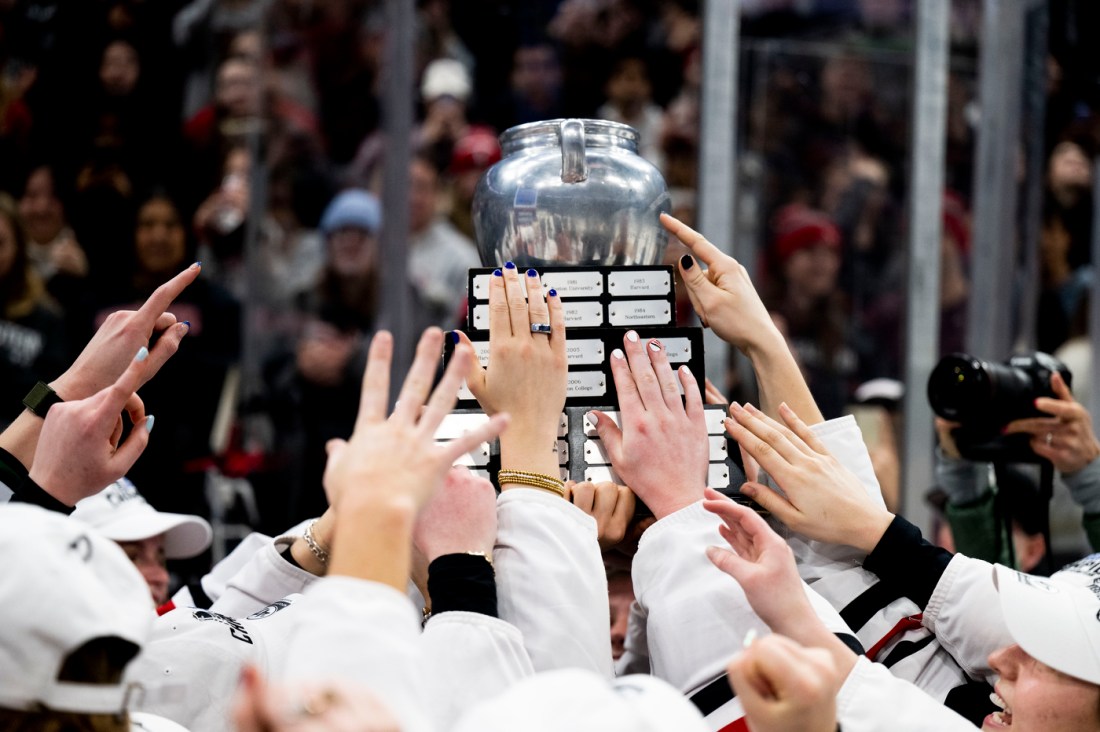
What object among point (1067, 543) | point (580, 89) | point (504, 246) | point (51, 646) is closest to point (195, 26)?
point (580, 89)

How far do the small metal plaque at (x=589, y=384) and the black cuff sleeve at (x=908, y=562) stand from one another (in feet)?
1.68

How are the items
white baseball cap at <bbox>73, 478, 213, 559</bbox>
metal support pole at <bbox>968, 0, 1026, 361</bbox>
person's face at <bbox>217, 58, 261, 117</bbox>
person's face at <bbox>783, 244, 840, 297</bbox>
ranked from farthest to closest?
1. person's face at <bbox>783, 244, 840, 297</bbox>
2. person's face at <bbox>217, 58, 261, 117</bbox>
3. metal support pole at <bbox>968, 0, 1026, 361</bbox>
4. white baseball cap at <bbox>73, 478, 213, 559</bbox>

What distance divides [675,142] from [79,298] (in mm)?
2452

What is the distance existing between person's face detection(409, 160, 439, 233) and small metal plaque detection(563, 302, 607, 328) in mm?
3070

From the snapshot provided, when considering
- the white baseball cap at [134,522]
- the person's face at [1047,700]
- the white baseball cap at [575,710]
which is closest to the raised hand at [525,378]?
the white baseball cap at [575,710]

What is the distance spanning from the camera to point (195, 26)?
5.08 m

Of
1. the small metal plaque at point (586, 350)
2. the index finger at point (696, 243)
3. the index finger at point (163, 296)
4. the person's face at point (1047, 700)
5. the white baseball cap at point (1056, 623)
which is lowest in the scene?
the person's face at point (1047, 700)

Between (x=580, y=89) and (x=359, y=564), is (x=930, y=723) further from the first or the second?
(x=580, y=89)

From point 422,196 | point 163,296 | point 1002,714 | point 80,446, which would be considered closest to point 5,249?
point 422,196

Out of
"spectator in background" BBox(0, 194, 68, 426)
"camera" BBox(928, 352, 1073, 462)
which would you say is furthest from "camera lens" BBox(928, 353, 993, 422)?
"spectator in background" BBox(0, 194, 68, 426)

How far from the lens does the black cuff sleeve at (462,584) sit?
171 centimetres

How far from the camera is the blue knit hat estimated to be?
5.26 metres

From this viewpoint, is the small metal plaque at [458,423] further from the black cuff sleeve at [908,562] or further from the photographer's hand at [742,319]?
the black cuff sleeve at [908,562]

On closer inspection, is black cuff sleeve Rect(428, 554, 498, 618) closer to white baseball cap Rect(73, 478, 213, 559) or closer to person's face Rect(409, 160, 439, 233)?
white baseball cap Rect(73, 478, 213, 559)
